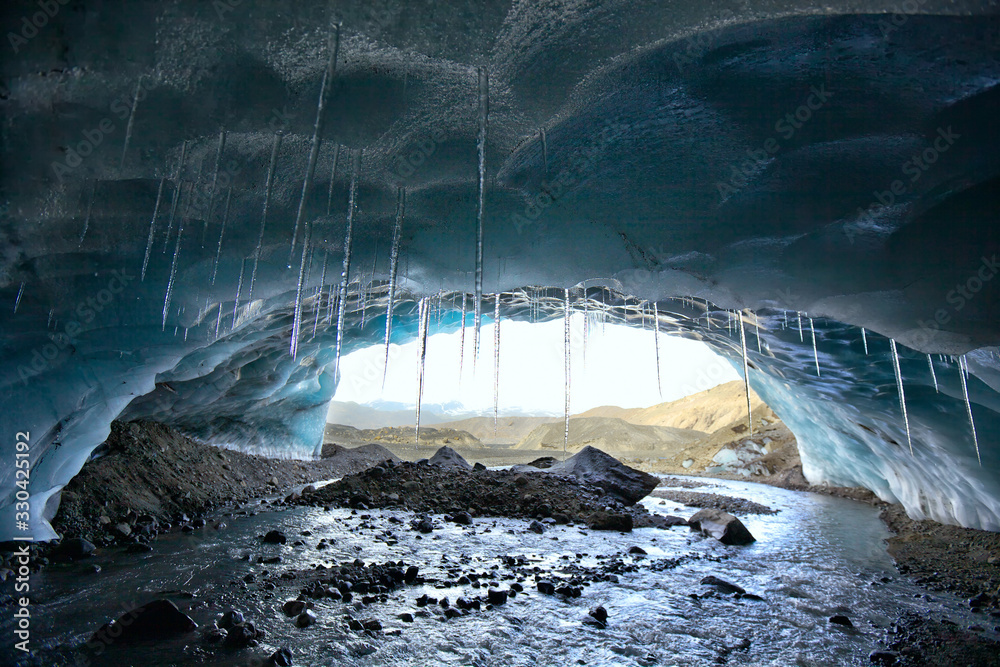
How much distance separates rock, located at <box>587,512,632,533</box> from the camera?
9.12 m

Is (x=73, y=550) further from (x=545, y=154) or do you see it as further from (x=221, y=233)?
(x=545, y=154)

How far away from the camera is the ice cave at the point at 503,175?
344 cm

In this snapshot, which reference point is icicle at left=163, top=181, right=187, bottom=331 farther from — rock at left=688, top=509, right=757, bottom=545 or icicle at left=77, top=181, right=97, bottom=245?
rock at left=688, top=509, right=757, bottom=545

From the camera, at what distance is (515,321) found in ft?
43.5

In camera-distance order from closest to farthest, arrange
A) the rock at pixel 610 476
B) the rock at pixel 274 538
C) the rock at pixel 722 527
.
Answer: the rock at pixel 274 538 < the rock at pixel 722 527 < the rock at pixel 610 476

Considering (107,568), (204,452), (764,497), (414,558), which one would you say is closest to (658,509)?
(764,497)

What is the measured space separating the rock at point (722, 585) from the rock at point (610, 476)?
470 centimetres

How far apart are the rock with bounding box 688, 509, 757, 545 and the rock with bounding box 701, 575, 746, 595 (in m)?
2.99

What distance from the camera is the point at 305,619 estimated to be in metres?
4.09

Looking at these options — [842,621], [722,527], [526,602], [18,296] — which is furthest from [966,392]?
[18,296]

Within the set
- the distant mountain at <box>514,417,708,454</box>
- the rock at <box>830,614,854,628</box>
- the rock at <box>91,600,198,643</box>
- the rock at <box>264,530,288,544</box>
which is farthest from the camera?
the distant mountain at <box>514,417,708,454</box>

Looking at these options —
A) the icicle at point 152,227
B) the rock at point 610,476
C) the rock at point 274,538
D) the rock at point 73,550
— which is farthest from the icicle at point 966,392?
the rock at point 73,550

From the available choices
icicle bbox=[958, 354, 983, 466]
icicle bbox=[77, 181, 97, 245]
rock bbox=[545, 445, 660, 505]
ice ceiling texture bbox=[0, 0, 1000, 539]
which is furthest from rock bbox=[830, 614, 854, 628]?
icicle bbox=[77, 181, 97, 245]

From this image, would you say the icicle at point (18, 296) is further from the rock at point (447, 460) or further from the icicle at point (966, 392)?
the icicle at point (966, 392)
